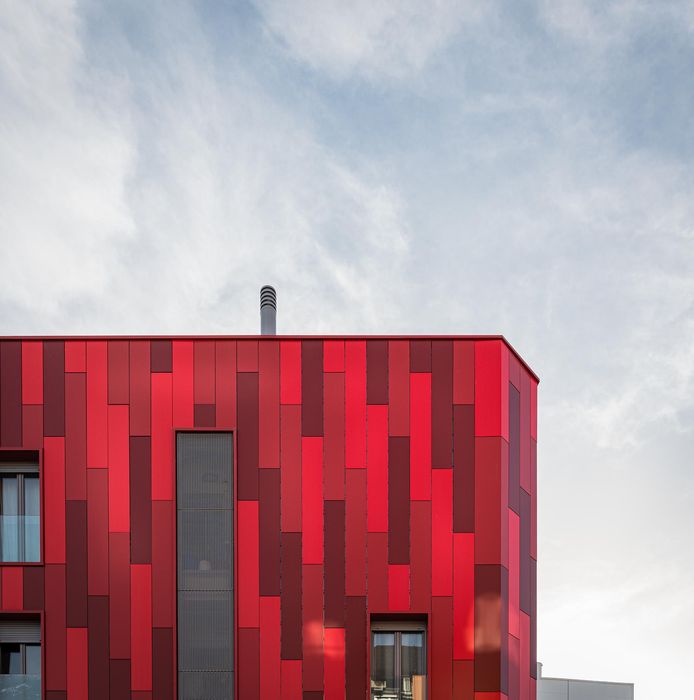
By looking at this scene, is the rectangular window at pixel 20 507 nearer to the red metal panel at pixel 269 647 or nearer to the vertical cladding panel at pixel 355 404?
the red metal panel at pixel 269 647

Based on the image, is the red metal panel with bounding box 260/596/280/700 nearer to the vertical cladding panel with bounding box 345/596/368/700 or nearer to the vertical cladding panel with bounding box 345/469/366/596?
the vertical cladding panel with bounding box 345/596/368/700

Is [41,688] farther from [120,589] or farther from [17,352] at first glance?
[17,352]

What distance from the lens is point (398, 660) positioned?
1368 cm

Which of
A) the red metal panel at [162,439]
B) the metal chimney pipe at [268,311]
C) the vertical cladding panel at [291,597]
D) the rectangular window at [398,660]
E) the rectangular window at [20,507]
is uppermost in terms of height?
the metal chimney pipe at [268,311]

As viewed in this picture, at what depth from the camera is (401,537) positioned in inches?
544

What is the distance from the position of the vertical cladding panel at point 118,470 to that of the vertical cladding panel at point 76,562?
0.58 m

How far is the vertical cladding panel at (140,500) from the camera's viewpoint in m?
13.8

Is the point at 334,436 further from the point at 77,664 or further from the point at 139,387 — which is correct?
the point at 77,664

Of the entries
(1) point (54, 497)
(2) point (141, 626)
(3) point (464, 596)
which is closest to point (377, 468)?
(3) point (464, 596)

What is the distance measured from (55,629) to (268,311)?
27.1 ft

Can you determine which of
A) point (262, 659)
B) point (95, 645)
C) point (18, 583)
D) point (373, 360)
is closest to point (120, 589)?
point (95, 645)

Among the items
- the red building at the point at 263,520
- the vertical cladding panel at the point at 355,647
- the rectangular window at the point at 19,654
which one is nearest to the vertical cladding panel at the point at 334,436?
the red building at the point at 263,520

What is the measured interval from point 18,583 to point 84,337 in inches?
195

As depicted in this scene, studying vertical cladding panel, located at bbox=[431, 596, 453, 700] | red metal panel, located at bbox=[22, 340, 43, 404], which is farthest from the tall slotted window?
vertical cladding panel, located at bbox=[431, 596, 453, 700]
